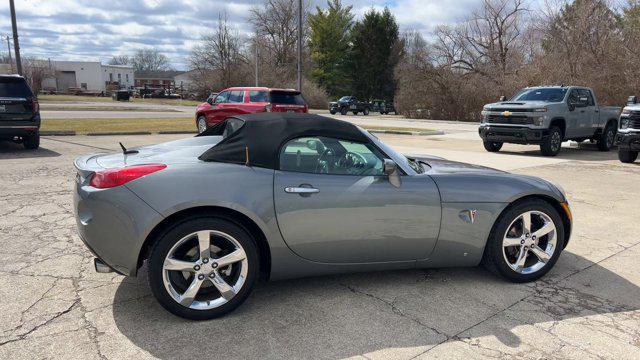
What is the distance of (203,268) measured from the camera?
307 cm

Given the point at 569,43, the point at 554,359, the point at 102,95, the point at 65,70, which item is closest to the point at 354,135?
the point at 554,359

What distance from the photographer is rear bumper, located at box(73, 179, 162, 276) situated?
2953mm

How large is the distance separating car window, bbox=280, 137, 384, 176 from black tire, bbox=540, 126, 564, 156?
10.6 meters

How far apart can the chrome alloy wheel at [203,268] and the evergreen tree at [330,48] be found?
56758mm

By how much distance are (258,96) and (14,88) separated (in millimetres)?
7009

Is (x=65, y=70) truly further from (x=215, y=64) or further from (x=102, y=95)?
(x=215, y=64)

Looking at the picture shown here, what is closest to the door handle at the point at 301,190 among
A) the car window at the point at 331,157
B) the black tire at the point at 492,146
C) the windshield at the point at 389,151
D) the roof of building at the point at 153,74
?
the car window at the point at 331,157

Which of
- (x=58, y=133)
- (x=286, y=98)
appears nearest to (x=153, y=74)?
(x=58, y=133)

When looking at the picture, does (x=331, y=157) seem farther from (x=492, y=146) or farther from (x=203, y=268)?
(x=492, y=146)

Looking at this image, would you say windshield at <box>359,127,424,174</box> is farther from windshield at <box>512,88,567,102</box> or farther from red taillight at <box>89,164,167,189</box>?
windshield at <box>512,88,567,102</box>

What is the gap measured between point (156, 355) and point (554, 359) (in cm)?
234

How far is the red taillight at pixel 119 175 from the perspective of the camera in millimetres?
3029

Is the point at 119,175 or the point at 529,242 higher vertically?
the point at 119,175

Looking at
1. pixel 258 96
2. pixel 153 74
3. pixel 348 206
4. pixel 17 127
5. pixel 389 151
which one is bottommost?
pixel 17 127
